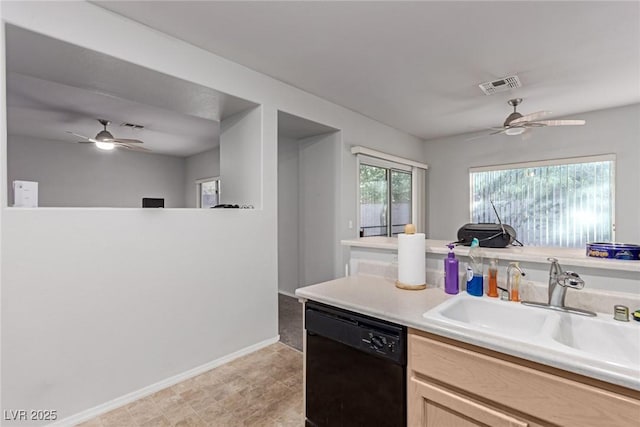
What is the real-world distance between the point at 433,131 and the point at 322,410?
4.80 meters

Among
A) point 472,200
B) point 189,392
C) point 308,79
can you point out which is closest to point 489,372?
point 189,392

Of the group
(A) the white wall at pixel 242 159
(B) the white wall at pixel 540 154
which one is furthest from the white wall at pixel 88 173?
(B) the white wall at pixel 540 154

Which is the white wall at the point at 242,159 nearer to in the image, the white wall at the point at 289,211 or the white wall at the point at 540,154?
the white wall at the point at 289,211

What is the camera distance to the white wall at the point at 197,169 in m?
6.22

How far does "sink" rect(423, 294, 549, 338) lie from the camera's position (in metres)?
1.32

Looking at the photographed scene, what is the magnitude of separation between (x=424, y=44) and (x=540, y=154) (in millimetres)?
3230

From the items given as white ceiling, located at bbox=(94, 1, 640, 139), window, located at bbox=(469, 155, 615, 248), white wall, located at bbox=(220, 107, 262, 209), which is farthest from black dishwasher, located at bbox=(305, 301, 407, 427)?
window, located at bbox=(469, 155, 615, 248)

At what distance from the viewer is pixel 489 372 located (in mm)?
1069

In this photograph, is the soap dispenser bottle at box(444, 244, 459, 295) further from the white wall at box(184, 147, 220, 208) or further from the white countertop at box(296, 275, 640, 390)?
the white wall at box(184, 147, 220, 208)

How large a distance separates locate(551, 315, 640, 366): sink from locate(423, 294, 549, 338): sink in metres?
0.09

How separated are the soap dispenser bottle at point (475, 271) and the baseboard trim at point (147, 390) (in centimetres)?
211

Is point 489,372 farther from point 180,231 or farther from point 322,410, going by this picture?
point 180,231

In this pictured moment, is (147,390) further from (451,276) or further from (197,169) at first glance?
(197,169)

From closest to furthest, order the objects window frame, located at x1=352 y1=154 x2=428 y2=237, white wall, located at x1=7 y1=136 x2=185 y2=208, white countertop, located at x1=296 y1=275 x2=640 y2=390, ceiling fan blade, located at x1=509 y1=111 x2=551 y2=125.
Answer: white countertop, located at x1=296 y1=275 x2=640 y2=390
ceiling fan blade, located at x1=509 y1=111 x2=551 y2=125
window frame, located at x1=352 y1=154 x2=428 y2=237
white wall, located at x1=7 y1=136 x2=185 y2=208
